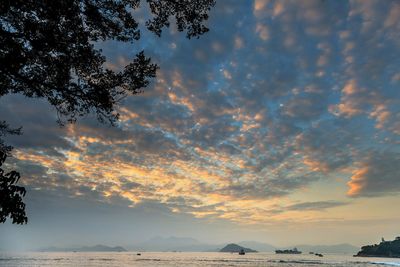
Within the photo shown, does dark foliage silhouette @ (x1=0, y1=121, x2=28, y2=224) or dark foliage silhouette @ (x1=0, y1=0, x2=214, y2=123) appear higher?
dark foliage silhouette @ (x1=0, y1=0, x2=214, y2=123)

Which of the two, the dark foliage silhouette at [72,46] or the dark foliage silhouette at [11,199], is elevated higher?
the dark foliage silhouette at [72,46]

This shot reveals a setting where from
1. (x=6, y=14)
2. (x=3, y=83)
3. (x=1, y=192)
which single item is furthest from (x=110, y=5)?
(x=1, y=192)

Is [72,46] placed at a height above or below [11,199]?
above

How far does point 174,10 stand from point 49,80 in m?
6.29

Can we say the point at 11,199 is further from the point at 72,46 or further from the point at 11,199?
the point at 72,46

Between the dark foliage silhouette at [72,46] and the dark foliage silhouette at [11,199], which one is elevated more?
the dark foliage silhouette at [72,46]

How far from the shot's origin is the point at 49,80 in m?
14.6

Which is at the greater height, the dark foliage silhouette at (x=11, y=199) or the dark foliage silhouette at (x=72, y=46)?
the dark foliage silhouette at (x=72, y=46)

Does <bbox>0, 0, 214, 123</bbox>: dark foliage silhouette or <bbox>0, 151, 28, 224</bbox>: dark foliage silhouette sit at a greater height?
<bbox>0, 0, 214, 123</bbox>: dark foliage silhouette

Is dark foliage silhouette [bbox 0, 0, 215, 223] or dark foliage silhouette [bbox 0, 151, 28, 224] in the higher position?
dark foliage silhouette [bbox 0, 0, 215, 223]

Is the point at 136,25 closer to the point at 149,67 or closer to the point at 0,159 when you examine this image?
the point at 149,67

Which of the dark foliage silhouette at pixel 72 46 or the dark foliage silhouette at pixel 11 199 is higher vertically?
the dark foliage silhouette at pixel 72 46

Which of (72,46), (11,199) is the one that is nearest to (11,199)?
(11,199)

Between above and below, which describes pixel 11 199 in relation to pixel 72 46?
below
